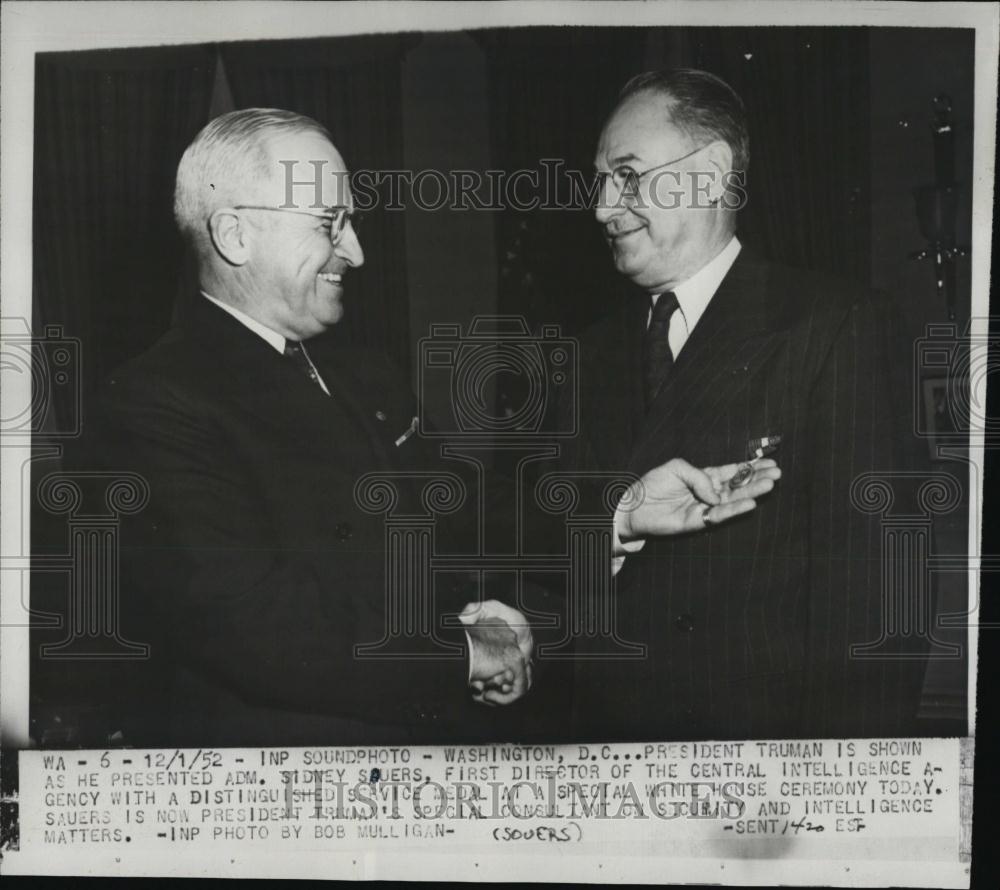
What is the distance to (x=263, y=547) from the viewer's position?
3.39 m

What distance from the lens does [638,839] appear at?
3471 mm

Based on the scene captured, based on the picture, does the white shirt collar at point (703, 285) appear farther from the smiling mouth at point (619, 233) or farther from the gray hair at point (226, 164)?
the gray hair at point (226, 164)

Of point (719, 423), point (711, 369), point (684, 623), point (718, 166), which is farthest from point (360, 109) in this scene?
point (684, 623)

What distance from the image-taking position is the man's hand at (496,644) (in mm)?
3439

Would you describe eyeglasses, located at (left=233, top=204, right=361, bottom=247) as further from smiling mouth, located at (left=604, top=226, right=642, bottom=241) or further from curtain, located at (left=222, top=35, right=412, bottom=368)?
smiling mouth, located at (left=604, top=226, right=642, bottom=241)

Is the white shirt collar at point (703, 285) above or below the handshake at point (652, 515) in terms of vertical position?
above

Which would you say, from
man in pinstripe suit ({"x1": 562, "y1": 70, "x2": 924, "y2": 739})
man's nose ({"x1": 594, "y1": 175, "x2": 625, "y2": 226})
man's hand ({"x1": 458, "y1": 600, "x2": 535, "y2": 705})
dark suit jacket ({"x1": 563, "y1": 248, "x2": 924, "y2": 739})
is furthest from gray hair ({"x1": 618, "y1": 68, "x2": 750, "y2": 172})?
man's hand ({"x1": 458, "y1": 600, "x2": 535, "y2": 705})

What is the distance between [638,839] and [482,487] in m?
1.10

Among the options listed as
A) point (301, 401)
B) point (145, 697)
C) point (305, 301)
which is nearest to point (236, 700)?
point (145, 697)

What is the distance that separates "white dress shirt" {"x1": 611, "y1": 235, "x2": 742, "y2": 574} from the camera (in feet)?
11.3

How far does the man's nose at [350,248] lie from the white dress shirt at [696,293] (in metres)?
0.84

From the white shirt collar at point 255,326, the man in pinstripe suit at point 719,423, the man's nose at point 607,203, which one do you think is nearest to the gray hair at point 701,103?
the man in pinstripe suit at point 719,423

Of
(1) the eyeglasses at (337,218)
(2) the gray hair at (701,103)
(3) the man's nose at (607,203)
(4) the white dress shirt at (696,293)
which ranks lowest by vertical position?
(4) the white dress shirt at (696,293)

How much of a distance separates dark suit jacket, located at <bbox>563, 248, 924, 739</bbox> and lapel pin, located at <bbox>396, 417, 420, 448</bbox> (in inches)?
16.9
